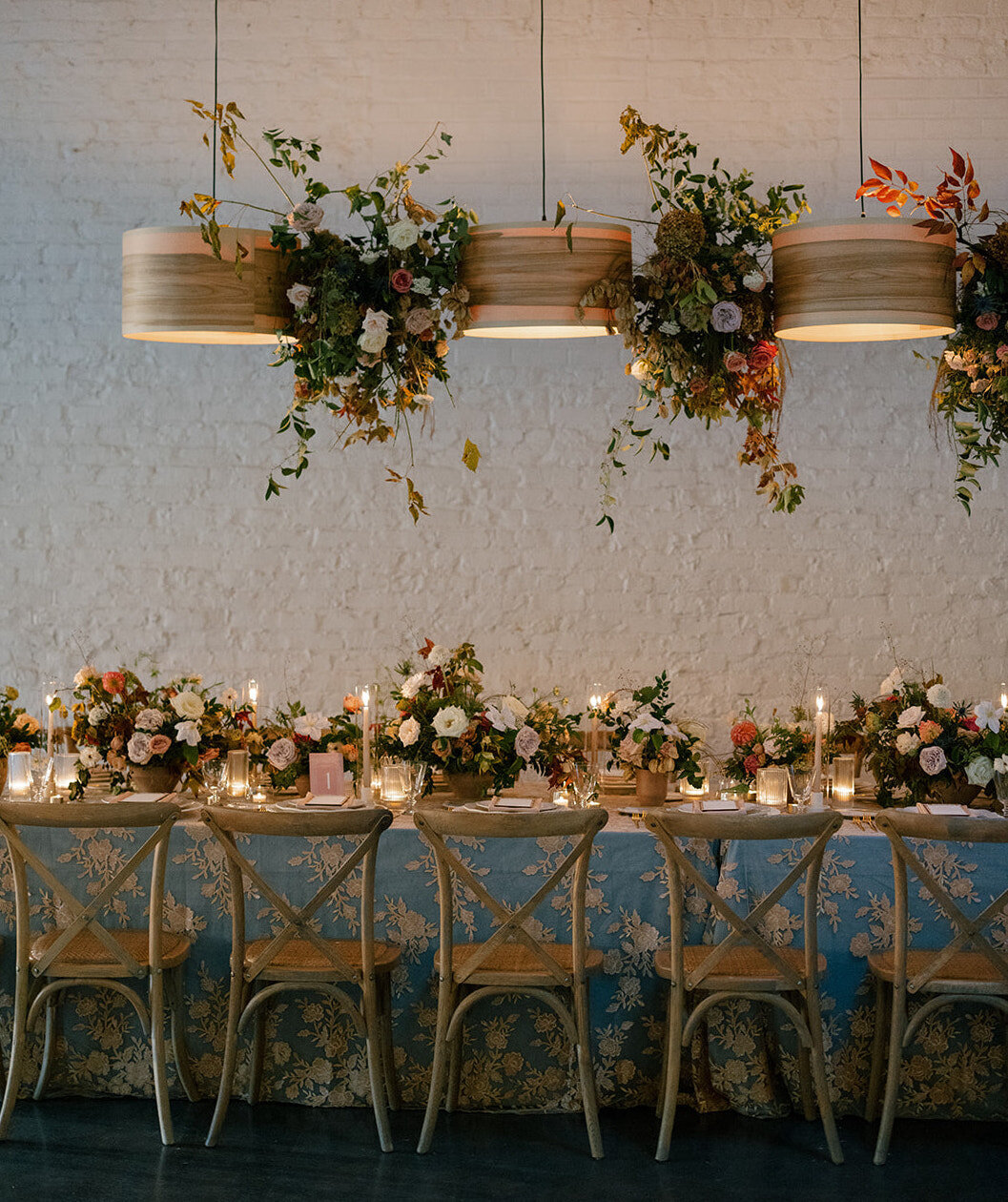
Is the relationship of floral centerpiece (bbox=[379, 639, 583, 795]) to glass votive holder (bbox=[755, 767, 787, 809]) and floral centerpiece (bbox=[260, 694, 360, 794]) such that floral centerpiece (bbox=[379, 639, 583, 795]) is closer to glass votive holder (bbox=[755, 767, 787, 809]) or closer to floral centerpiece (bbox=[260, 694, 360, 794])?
floral centerpiece (bbox=[260, 694, 360, 794])

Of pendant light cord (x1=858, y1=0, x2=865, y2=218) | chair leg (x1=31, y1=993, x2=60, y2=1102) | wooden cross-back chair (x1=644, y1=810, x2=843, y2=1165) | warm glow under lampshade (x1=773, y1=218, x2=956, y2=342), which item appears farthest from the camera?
pendant light cord (x1=858, y1=0, x2=865, y2=218)

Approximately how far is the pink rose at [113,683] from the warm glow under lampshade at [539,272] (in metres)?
1.70

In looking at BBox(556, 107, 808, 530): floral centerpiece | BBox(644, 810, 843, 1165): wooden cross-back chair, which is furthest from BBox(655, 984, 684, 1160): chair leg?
BBox(556, 107, 808, 530): floral centerpiece

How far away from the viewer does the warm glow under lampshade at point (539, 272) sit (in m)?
4.06

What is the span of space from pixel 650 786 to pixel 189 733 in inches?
59.0

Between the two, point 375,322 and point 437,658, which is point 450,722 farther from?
point 375,322

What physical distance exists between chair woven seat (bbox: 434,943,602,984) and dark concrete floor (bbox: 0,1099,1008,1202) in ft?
1.59

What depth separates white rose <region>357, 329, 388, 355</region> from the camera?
408 centimetres

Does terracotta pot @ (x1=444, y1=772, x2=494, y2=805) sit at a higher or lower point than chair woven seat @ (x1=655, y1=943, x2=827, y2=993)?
higher

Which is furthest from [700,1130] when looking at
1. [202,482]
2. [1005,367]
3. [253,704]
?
[202,482]

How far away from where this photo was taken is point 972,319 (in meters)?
4.23

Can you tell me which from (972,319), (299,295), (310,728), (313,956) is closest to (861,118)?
(972,319)

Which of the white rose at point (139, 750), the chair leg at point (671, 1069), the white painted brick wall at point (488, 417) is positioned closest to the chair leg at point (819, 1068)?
the chair leg at point (671, 1069)

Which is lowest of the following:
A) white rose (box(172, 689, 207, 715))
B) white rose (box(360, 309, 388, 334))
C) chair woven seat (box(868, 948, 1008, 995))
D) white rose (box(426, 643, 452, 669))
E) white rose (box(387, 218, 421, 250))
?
chair woven seat (box(868, 948, 1008, 995))
